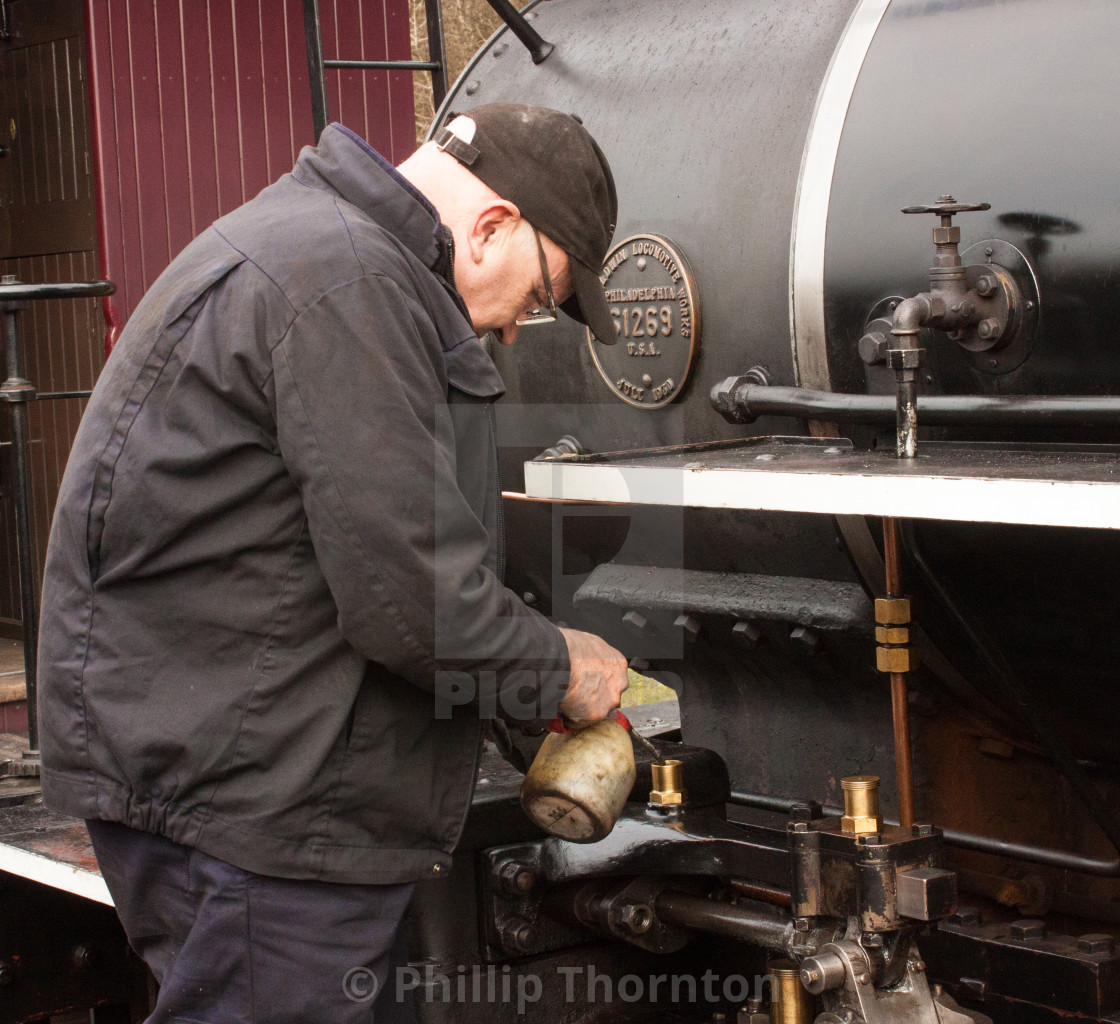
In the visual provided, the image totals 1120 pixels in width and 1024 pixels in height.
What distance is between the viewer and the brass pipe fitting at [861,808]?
1974 mm

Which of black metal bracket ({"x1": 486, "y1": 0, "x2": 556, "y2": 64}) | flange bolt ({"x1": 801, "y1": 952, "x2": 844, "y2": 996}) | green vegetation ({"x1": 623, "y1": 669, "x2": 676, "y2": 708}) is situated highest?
black metal bracket ({"x1": 486, "y1": 0, "x2": 556, "y2": 64})

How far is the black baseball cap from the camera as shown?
1.96 meters

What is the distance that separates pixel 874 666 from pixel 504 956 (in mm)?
795

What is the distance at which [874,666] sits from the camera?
7.61 ft

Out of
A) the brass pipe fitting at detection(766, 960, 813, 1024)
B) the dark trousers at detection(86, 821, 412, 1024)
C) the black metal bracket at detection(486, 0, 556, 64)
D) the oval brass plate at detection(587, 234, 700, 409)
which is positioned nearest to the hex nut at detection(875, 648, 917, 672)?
the brass pipe fitting at detection(766, 960, 813, 1024)

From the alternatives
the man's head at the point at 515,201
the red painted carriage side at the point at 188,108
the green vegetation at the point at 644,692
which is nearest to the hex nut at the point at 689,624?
the man's head at the point at 515,201

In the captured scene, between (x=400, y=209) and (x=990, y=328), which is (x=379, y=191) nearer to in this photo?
(x=400, y=209)

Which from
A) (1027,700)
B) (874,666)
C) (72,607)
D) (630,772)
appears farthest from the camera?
(874,666)

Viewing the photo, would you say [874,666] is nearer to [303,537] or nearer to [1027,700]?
[1027,700]

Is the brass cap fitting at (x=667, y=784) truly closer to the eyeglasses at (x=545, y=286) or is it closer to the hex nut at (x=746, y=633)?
the hex nut at (x=746, y=633)

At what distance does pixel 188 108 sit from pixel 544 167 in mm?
2683

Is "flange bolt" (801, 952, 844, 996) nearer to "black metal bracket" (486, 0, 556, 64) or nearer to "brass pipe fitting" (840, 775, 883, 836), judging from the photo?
"brass pipe fitting" (840, 775, 883, 836)

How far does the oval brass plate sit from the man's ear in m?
0.44

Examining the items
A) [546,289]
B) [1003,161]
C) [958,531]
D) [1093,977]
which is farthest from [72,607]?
[1093,977]
